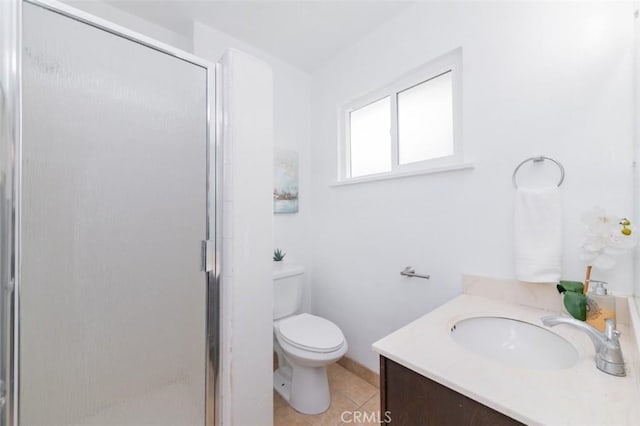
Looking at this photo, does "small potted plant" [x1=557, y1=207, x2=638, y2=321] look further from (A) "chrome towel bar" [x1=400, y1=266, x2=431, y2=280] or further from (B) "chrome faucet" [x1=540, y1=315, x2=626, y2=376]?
(A) "chrome towel bar" [x1=400, y1=266, x2=431, y2=280]

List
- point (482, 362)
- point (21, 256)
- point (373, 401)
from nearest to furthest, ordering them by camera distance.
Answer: point (482, 362) → point (21, 256) → point (373, 401)

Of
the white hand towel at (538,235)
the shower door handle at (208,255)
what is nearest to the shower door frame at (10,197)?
the shower door handle at (208,255)

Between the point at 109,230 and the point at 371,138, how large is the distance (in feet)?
5.51

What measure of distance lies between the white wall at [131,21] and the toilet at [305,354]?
1.78 m

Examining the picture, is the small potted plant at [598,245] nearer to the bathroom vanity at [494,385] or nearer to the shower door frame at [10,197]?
the bathroom vanity at [494,385]

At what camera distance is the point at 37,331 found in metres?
0.86

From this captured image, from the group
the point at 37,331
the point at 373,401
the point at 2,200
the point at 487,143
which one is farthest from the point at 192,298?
the point at 487,143

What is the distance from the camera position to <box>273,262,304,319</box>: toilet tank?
183 cm

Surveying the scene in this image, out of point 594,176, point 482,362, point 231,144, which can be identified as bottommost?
point 482,362

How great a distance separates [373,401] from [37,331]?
1.68 meters

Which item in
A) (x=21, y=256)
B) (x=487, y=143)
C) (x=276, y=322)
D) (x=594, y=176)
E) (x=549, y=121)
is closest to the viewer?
(x=21, y=256)

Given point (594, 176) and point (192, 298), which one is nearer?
point (594, 176)

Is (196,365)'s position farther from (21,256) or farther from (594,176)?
(594,176)

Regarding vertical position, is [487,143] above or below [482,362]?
above
